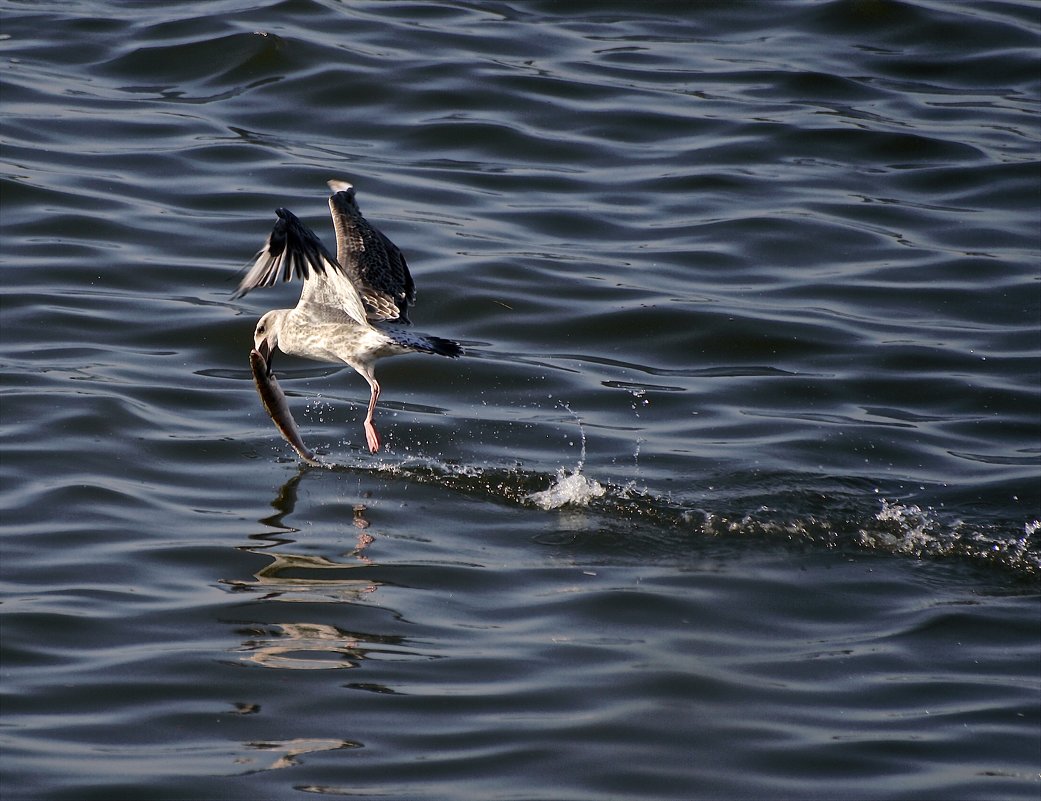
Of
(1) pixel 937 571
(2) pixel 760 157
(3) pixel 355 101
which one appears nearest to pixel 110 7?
(3) pixel 355 101

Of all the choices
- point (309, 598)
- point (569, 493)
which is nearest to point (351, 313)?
point (569, 493)

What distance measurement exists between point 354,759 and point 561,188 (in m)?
8.21

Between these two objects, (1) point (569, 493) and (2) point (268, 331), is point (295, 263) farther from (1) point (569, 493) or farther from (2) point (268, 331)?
(1) point (569, 493)

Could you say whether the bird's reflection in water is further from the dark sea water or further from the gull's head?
the gull's head

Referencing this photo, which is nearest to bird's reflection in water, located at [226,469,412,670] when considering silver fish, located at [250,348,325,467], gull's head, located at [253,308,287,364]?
silver fish, located at [250,348,325,467]

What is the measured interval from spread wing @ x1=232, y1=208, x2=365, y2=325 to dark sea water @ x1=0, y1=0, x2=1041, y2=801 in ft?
2.90

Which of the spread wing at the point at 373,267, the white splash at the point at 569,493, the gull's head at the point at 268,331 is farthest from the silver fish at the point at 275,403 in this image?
the white splash at the point at 569,493

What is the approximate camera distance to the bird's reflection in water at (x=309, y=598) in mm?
6434

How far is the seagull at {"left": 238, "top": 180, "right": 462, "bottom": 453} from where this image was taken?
859 cm

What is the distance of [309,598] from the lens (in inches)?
273

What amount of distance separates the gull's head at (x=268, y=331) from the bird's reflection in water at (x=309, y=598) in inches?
51.4

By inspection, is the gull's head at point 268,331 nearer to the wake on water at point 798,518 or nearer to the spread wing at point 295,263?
the spread wing at point 295,263

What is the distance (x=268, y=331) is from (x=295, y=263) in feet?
3.43

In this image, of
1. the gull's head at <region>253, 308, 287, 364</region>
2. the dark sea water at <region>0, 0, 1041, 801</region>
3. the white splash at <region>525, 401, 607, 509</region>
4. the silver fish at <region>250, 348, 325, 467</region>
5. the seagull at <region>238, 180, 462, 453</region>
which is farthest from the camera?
the gull's head at <region>253, 308, 287, 364</region>
